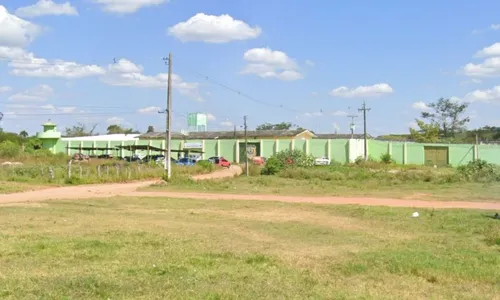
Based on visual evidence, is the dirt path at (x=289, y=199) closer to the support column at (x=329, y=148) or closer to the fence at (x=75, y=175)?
the fence at (x=75, y=175)

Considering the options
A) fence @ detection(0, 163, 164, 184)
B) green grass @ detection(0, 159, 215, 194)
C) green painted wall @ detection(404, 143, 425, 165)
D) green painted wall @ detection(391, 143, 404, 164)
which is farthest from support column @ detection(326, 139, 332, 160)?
fence @ detection(0, 163, 164, 184)

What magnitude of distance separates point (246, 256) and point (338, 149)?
70539mm

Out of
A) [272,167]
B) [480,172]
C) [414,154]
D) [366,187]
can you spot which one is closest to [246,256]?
[366,187]

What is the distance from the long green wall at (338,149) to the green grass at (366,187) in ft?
106

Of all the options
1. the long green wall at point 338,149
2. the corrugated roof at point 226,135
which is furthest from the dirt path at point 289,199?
the corrugated roof at point 226,135

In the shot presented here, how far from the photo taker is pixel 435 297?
7.98 metres

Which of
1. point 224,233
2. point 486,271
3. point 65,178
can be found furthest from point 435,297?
point 65,178

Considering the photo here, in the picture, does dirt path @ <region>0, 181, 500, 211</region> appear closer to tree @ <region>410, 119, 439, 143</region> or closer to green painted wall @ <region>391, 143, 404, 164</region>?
green painted wall @ <region>391, 143, 404, 164</region>

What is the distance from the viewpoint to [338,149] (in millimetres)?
80312

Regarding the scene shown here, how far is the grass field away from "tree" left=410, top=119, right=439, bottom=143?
5844 centimetres

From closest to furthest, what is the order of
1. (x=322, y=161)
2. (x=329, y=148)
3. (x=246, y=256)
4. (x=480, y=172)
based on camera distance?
(x=246, y=256) < (x=480, y=172) < (x=322, y=161) < (x=329, y=148)

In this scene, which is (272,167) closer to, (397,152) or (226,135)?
(397,152)

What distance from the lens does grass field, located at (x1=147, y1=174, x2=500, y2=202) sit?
30.5 m

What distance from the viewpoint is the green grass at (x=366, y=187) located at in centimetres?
3098
